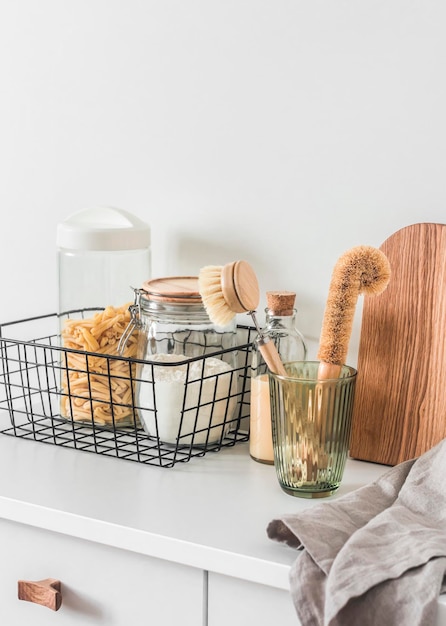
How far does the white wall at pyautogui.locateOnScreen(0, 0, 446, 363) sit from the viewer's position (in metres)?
1.23

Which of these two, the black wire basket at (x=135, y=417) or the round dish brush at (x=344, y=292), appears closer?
the round dish brush at (x=344, y=292)

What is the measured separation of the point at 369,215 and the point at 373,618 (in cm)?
63

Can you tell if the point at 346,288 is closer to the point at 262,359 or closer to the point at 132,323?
the point at 262,359

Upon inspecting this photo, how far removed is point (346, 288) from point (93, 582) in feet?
1.55

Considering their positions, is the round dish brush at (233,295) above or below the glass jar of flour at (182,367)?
above

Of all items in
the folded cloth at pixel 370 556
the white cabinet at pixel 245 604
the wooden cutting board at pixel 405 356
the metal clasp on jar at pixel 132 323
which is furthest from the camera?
the metal clasp on jar at pixel 132 323

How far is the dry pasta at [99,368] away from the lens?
1.34 meters

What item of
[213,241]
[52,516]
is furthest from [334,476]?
[213,241]

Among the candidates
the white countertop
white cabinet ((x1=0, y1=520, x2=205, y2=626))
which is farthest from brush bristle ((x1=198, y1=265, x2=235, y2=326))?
white cabinet ((x1=0, y1=520, x2=205, y2=626))

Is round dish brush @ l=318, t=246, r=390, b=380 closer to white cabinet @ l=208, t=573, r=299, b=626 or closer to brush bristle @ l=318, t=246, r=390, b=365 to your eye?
brush bristle @ l=318, t=246, r=390, b=365

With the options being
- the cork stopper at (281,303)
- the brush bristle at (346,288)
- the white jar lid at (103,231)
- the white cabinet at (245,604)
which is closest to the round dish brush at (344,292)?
the brush bristle at (346,288)

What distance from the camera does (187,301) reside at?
4.10 feet

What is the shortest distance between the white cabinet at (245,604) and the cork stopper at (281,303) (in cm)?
40

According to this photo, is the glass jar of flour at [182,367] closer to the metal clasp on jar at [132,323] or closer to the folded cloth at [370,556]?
the metal clasp on jar at [132,323]
